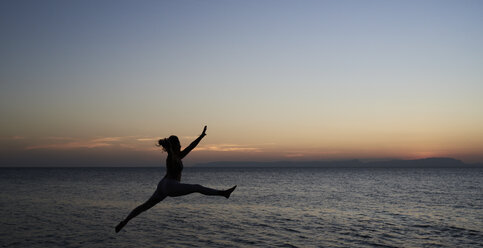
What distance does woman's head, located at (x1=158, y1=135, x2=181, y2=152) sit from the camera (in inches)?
290

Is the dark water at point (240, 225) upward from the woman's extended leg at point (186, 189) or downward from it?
downward

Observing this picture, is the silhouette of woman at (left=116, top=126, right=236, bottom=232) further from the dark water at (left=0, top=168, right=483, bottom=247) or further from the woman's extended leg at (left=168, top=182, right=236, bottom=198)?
the dark water at (left=0, top=168, right=483, bottom=247)

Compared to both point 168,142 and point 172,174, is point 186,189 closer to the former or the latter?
point 172,174

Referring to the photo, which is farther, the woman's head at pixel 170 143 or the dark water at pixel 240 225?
the dark water at pixel 240 225

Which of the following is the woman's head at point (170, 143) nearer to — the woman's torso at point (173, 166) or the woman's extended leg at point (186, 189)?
the woman's torso at point (173, 166)

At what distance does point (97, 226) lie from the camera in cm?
2225

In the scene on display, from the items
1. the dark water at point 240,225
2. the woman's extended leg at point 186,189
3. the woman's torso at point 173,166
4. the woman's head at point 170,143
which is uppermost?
the woman's head at point 170,143

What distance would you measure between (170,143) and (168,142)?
0.05 metres

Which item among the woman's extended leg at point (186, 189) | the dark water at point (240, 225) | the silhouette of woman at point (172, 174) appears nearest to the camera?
the woman's extended leg at point (186, 189)

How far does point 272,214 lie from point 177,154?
2129cm

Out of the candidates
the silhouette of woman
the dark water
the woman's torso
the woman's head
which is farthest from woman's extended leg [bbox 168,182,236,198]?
the dark water

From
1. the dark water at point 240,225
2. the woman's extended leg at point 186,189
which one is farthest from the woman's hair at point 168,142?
the dark water at point 240,225

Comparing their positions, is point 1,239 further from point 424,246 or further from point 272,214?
point 424,246

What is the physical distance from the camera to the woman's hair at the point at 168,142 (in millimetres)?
7355
